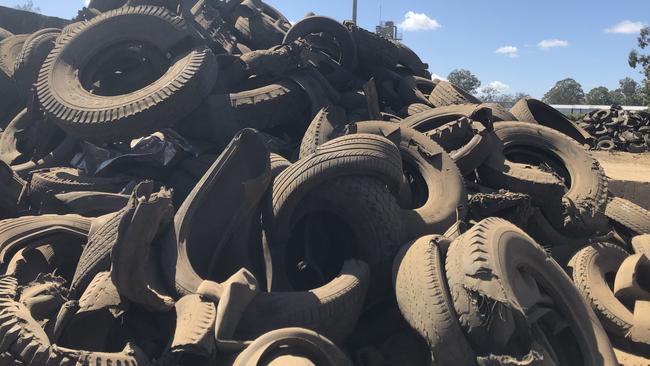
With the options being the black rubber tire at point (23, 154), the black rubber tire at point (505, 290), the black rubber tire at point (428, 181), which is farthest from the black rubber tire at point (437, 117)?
the black rubber tire at point (23, 154)

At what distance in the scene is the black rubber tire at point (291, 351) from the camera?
6.05 ft

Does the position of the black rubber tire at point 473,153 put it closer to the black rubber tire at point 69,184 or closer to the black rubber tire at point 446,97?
the black rubber tire at point 446,97

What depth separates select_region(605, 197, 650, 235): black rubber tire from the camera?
12.5 ft

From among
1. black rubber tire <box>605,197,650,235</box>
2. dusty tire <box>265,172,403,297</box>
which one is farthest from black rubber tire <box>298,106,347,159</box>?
black rubber tire <box>605,197,650,235</box>

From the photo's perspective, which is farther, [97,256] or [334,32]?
[334,32]

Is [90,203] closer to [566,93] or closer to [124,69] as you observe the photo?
[124,69]

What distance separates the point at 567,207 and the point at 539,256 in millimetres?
1173

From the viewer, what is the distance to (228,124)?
401 centimetres

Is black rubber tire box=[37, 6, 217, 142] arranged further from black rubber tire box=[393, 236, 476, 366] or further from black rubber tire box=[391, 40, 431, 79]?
black rubber tire box=[391, 40, 431, 79]

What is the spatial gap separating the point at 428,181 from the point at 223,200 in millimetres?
1488

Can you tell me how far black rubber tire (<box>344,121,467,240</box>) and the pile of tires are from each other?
14 millimetres

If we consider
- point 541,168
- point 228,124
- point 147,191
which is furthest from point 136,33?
point 541,168

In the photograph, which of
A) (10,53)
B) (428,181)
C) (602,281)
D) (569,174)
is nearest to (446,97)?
(569,174)

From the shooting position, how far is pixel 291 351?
1.91m
